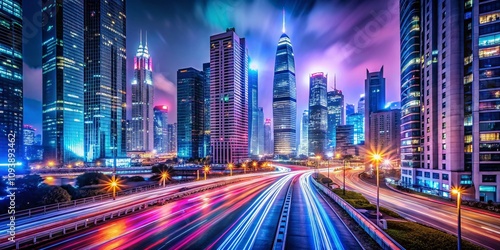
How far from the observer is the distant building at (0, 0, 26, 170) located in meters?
118

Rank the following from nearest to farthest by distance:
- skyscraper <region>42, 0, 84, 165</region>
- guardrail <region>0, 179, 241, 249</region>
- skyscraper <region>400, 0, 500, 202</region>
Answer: guardrail <region>0, 179, 241, 249</region> < skyscraper <region>400, 0, 500, 202</region> < skyscraper <region>42, 0, 84, 165</region>

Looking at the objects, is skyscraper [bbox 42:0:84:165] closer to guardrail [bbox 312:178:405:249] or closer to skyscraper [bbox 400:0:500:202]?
guardrail [bbox 312:178:405:249]

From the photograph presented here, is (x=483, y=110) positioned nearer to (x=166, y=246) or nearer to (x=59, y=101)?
(x=166, y=246)

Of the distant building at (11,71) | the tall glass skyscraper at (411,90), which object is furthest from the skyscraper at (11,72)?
the tall glass skyscraper at (411,90)

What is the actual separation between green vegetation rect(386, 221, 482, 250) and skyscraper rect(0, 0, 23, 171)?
6410 inches

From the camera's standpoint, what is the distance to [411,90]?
81.9 m

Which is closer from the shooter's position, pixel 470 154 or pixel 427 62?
pixel 470 154

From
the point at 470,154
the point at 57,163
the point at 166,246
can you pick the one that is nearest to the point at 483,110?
the point at 470,154

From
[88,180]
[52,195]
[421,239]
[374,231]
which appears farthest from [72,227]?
[88,180]

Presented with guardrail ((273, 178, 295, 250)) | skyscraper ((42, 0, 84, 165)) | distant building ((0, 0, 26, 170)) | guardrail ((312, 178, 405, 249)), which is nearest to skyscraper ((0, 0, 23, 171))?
distant building ((0, 0, 26, 170))

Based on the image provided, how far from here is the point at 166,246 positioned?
21.1 metres

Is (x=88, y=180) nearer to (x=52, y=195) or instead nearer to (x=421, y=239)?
(x=52, y=195)

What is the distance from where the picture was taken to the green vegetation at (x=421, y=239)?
1961cm

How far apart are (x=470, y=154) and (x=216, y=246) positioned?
7023cm
